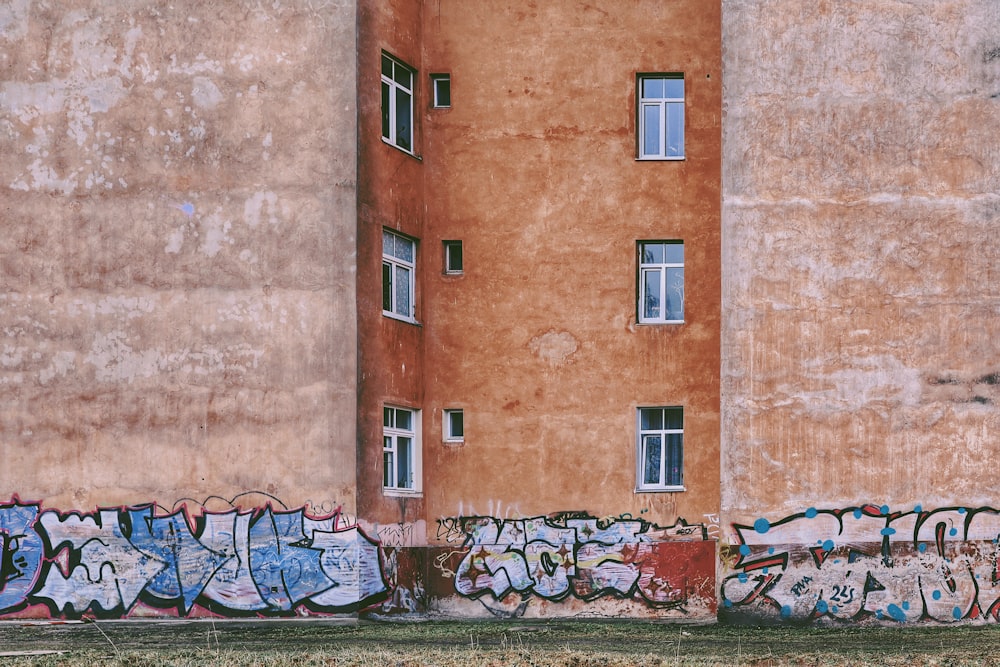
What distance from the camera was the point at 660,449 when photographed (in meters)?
25.5

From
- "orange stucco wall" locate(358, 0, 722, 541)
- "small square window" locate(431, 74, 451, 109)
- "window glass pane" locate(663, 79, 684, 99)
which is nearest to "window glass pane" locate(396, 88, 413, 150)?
"orange stucco wall" locate(358, 0, 722, 541)

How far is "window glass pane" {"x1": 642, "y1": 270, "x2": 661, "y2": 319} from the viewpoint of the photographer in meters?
25.8

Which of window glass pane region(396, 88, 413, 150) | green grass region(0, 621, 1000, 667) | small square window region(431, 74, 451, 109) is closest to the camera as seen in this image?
green grass region(0, 621, 1000, 667)

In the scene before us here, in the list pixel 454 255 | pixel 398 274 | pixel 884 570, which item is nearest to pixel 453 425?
pixel 398 274

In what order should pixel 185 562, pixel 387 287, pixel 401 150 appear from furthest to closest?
pixel 401 150 < pixel 387 287 < pixel 185 562

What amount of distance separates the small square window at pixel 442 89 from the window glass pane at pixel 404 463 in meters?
5.58

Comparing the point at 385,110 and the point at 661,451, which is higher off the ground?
the point at 385,110

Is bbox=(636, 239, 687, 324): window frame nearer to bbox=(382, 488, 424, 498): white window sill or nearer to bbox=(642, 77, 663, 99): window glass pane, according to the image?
bbox=(642, 77, 663, 99): window glass pane

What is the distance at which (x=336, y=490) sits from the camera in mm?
23203

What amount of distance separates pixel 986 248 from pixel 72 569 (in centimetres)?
1457

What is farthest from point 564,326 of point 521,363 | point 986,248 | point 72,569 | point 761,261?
point 72,569

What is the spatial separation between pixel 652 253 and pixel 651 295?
682 millimetres

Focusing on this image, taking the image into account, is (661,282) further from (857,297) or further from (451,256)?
(451,256)

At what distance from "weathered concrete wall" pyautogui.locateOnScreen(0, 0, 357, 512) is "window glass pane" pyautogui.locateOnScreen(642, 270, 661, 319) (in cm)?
510
